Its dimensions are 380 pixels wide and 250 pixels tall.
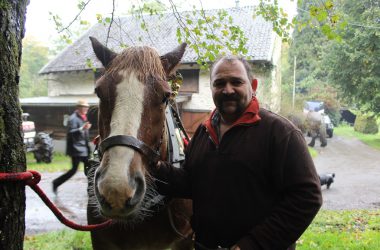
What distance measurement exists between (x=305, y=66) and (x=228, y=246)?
1567 inches

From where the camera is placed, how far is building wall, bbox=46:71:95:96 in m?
19.8

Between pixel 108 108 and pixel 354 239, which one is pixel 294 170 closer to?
pixel 108 108

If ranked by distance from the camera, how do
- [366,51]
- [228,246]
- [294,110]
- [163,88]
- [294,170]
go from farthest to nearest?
→ 1. [294,110]
2. [366,51]
3. [163,88]
4. [228,246]
5. [294,170]

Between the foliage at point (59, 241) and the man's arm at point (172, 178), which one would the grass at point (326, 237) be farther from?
the man's arm at point (172, 178)

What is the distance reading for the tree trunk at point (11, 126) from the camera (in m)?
1.63

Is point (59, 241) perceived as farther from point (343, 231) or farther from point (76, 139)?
point (343, 231)

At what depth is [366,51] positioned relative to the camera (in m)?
18.6

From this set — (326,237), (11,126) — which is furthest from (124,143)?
(326,237)

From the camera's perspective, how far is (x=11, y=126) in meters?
1.69

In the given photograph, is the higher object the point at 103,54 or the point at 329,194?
the point at 103,54

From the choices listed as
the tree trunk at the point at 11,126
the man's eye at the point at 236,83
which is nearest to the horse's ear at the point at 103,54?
the tree trunk at the point at 11,126

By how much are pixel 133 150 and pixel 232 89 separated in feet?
2.27

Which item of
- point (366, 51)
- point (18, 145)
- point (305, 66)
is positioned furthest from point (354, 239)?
point (305, 66)

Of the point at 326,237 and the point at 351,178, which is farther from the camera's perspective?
the point at 351,178
